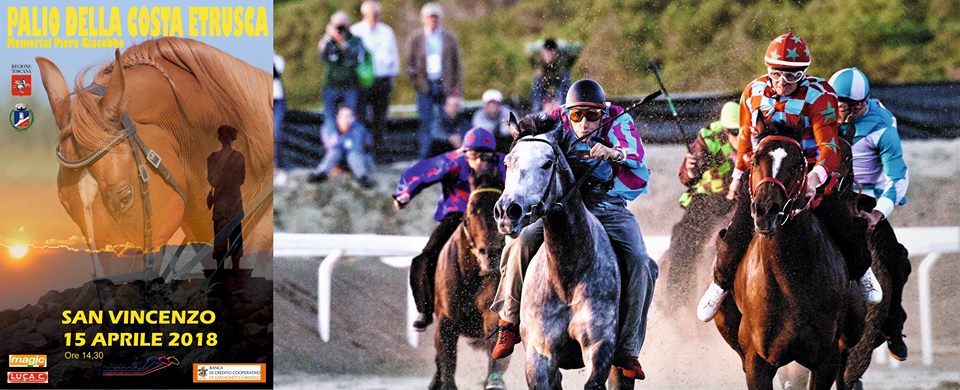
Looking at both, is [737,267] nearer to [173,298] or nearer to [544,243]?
[544,243]

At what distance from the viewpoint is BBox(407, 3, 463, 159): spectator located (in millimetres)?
9086

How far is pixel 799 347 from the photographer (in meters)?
7.48

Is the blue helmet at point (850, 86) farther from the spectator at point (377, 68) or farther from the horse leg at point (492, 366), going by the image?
the spectator at point (377, 68)

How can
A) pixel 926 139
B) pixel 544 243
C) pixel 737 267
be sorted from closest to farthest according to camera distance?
1. pixel 544 243
2. pixel 737 267
3. pixel 926 139

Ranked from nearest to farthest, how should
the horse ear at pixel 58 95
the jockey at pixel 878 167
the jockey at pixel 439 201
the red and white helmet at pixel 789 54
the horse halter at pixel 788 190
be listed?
1. the horse halter at pixel 788 190
2. the red and white helmet at pixel 789 54
3. the jockey at pixel 878 167
4. the jockey at pixel 439 201
5. the horse ear at pixel 58 95

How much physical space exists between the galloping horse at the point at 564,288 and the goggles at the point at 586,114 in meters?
0.48

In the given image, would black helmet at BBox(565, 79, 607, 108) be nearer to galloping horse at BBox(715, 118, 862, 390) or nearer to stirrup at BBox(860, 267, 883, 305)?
galloping horse at BBox(715, 118, 862, 390)

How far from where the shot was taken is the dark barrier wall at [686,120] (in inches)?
347

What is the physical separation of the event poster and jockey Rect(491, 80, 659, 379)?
2.36 meters

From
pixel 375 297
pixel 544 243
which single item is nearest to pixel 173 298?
pixel 375 297

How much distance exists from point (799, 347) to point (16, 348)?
5.30 meters

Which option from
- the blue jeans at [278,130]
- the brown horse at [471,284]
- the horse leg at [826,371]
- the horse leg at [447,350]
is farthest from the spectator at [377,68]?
the horse leg at [826,371]

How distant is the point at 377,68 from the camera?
9156 mm

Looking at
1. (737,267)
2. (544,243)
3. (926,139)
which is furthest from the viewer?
(926,139)
